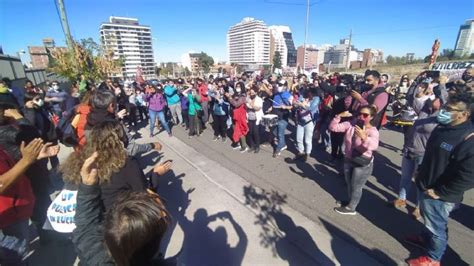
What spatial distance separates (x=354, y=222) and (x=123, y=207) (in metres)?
3.47

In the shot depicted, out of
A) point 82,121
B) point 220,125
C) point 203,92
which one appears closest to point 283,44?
point 203,92

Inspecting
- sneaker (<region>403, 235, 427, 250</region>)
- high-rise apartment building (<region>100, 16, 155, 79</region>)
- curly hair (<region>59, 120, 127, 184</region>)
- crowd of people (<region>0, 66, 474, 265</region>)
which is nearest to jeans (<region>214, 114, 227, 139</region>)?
crowd of people (<region>0, 66, 474, 265</region>)

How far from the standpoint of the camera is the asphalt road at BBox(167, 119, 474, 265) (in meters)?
3.05

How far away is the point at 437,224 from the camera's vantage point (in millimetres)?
2559

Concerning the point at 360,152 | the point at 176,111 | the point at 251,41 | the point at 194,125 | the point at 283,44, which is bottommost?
the point at 194,125

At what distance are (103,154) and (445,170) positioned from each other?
11.3 feet

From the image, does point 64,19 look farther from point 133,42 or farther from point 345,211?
point 133,42

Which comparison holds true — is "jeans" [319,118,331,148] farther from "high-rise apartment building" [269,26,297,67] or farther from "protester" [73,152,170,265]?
"high-rise apartment building" [269,26,297,67]

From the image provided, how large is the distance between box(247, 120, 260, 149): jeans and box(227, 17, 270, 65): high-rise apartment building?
437 ft

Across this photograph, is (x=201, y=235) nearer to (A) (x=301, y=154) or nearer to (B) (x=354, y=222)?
(B) (x=354, y=222)

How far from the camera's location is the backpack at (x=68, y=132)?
3.65 m

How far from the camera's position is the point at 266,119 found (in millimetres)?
6594

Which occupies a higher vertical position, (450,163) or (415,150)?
(450,163)

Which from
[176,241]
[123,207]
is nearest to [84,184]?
[123,207]
